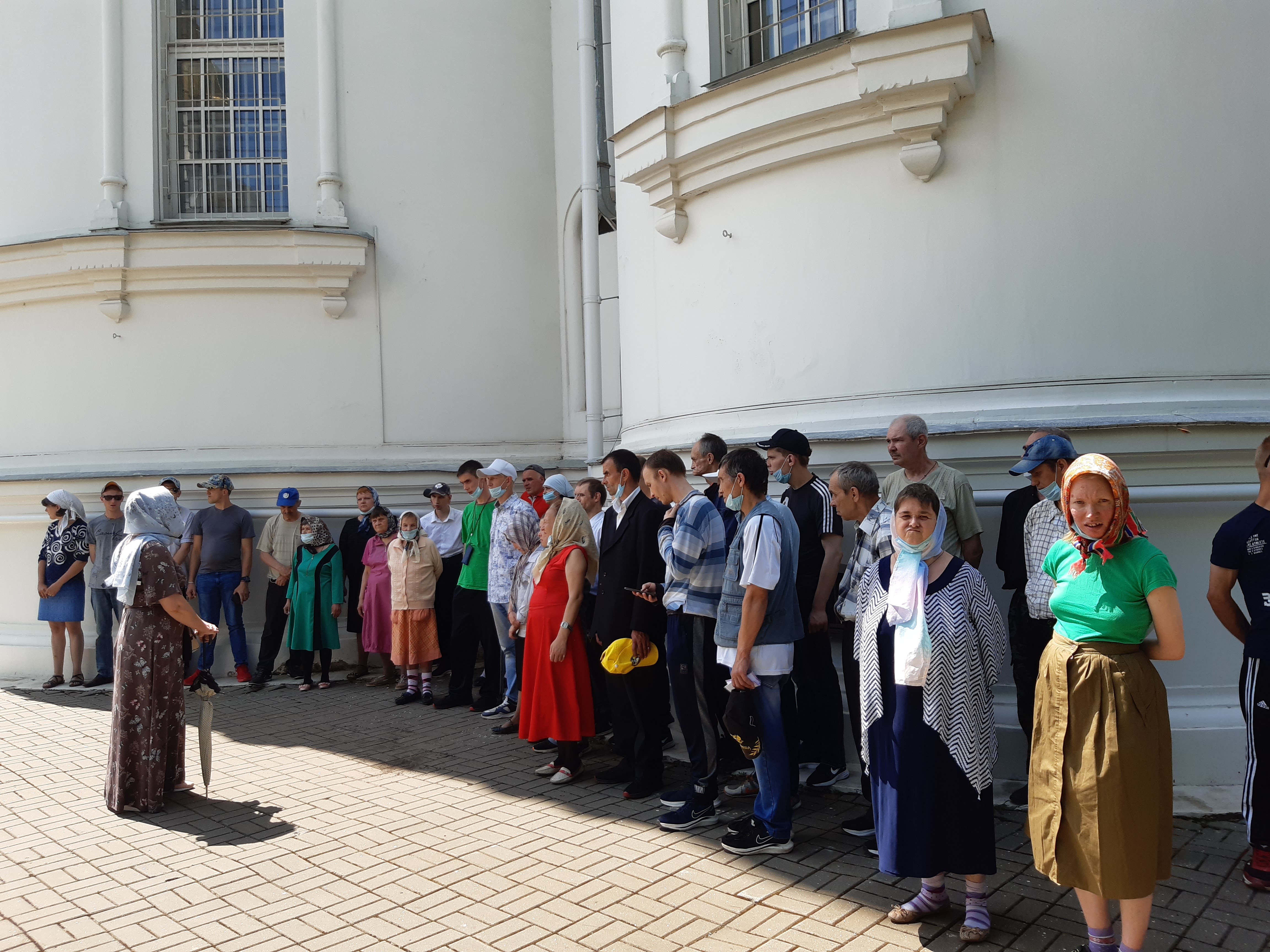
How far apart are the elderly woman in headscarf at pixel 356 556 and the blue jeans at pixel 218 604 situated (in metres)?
0.93

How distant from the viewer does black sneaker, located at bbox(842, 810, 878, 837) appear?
447cm

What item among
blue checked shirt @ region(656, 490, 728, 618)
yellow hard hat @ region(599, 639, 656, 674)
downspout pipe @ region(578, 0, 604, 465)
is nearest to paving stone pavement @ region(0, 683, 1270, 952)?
yellow hard hat @ region(599, 639, 656, 674)

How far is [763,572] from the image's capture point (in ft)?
13.8

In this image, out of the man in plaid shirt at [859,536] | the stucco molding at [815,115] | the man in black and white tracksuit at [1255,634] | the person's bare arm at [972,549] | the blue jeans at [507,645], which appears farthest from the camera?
the blue jeans at [507,645]

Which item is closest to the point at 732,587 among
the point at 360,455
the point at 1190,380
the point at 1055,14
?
the point at 1190,380

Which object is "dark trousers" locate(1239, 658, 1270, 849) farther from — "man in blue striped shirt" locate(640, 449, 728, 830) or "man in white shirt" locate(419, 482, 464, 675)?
"man in white shirt" locate(419, 482, 464, 675)

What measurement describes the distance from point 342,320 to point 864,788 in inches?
266

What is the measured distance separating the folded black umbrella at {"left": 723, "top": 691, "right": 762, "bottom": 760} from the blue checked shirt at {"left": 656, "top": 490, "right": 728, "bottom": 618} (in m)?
0.46

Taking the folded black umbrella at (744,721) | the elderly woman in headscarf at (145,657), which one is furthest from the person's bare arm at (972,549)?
the elderly woman in headscarf at (145,657)

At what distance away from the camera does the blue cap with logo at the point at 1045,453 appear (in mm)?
4473

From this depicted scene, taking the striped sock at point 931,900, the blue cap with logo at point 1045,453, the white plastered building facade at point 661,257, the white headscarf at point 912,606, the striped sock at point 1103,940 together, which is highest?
the white plastered building facade at point 661,257

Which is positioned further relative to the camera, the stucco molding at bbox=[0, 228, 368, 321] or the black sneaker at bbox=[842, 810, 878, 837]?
the stucco molding at bbox=[0, 228, 368, 321]

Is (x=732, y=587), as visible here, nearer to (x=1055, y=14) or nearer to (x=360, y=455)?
(x=1055, y=14)

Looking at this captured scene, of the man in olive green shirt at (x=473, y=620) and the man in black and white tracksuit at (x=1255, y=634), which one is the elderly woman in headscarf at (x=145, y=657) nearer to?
the man in olive green shirt at (x=473, y=620)
